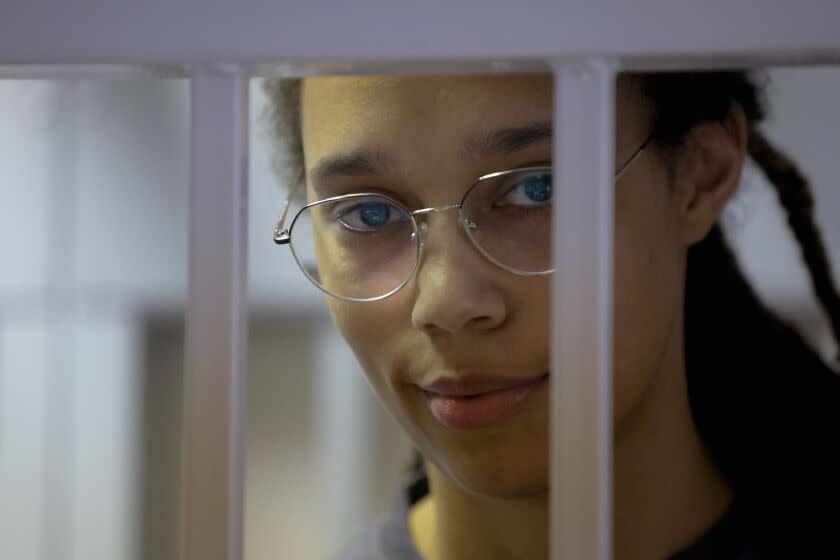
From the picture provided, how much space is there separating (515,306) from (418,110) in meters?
0.22

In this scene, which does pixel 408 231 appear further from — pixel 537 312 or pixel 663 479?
pixel 663 479

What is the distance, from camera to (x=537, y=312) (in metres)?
0.97

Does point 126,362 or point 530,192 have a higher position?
point 530,192

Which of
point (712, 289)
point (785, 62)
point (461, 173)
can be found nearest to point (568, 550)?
point (785, 62)

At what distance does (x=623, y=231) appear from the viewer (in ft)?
3.12

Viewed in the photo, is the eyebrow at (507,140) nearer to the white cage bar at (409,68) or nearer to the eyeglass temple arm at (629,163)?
the eyeglass temple arm at (629,163)

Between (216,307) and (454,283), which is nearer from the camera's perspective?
(216,307)

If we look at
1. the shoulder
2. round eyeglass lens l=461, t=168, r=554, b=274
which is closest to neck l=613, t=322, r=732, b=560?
round eyeglass lens l=461, t=168, r=554, b=274

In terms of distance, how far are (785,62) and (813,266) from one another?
0.81m

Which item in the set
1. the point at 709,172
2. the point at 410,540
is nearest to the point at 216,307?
the point at 709,172

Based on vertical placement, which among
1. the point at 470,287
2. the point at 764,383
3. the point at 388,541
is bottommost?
the point at 388,541

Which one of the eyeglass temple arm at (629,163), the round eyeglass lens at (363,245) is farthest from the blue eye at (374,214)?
the eyeglass temple arm at (629,163)

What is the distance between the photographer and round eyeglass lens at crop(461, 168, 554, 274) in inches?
36.1

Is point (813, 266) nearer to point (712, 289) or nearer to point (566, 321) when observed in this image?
point (712, 289)
